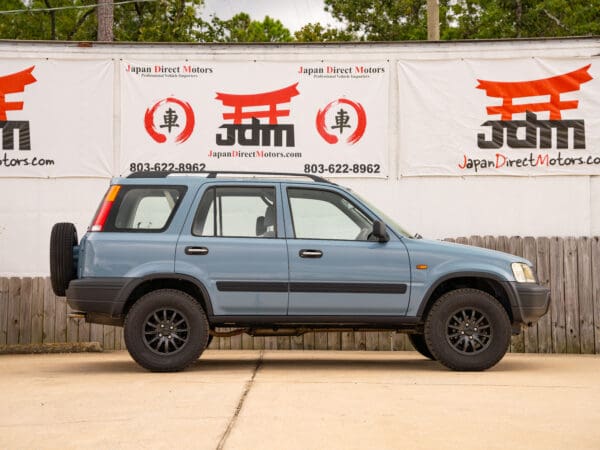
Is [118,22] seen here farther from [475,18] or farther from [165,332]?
[165,332]

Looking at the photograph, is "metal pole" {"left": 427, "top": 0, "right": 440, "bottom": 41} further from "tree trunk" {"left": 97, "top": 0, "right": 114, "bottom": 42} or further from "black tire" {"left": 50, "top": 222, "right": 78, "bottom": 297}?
"black tire" {"left": 50, "top": 222, "right": 78, "bottom": 297}

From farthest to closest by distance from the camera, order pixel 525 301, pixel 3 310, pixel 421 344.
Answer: pixel 3 310
pixel 421 344
pixel 525 301

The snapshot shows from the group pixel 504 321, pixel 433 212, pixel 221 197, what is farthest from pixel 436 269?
pixel 433 212

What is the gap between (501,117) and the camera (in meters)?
15.0

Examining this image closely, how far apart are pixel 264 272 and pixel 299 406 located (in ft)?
9.29

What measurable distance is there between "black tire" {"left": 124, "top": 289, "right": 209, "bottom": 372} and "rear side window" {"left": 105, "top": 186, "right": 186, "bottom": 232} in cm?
69

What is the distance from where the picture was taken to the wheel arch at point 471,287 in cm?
1092

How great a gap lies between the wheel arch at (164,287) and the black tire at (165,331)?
4.8 inches

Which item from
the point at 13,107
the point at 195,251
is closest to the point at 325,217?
the point at 195,251

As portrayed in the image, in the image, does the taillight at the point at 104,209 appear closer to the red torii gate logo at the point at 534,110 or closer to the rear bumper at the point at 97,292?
the rear bumper at the point at 97,292

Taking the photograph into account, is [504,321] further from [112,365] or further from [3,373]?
[3,373]

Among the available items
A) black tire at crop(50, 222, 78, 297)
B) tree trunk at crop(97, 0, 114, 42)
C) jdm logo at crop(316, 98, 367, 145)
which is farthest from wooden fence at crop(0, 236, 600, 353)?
tree trunk at crop(97, 0, 114, 42)

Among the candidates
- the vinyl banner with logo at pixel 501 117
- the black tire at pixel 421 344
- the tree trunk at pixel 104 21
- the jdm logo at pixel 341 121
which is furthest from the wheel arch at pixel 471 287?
the tree trunk at pixel 104 21

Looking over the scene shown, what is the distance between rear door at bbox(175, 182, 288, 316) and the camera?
10750 mm
